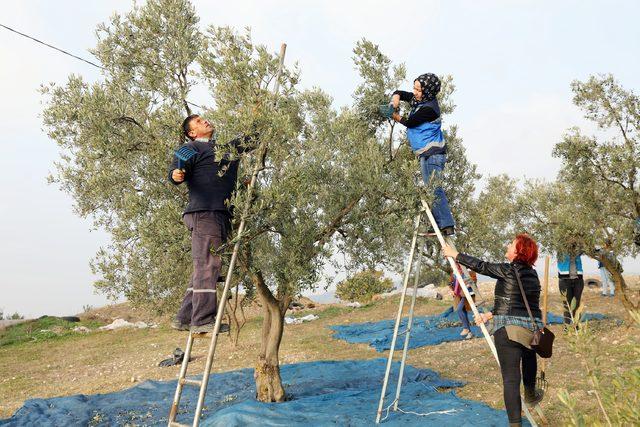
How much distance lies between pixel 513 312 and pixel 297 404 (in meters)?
5.30

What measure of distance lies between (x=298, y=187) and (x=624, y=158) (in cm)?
1202

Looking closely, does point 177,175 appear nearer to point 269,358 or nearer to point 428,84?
point 428,84

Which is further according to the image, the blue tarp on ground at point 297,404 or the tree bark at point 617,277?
the tree bark at point 617,277

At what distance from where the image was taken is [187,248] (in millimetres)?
9930

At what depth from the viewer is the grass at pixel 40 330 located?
1083 inches

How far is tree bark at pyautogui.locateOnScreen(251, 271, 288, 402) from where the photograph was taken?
1130 centimetres

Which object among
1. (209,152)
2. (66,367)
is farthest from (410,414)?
(66,367)

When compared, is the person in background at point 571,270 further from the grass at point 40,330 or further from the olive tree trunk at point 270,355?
the grass at point 40,330

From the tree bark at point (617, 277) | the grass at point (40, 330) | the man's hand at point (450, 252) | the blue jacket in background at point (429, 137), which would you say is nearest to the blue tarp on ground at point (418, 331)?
the tree bark at point (617, 277)

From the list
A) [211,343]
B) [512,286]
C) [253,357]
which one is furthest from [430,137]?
[253,357]

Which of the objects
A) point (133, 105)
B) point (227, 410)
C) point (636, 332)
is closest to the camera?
point (227, 410)

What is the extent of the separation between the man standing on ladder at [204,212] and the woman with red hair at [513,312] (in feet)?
12.5

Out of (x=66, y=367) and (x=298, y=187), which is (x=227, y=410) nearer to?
(x=298, y=187)

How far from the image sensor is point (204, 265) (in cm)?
773
